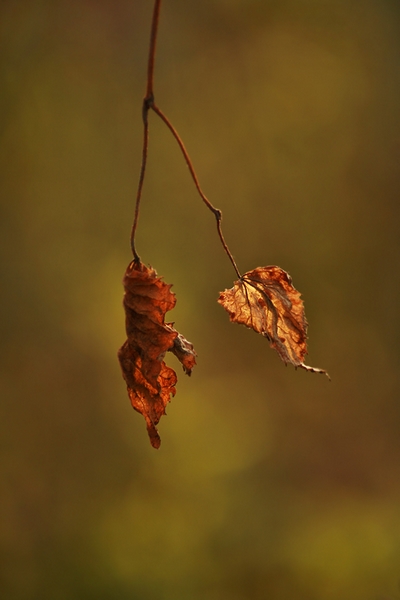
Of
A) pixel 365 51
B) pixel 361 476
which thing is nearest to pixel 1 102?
pixel 365 51

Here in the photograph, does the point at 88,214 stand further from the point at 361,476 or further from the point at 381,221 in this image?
the point at 361,476

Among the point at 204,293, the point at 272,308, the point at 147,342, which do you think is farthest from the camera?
the point at 204,293

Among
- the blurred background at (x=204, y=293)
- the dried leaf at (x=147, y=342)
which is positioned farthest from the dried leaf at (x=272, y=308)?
the blurred background at (x=204, y=293)

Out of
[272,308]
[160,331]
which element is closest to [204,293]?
[272,308]

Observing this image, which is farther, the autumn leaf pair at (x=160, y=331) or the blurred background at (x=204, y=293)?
the blurred background at (x=204, y=293)

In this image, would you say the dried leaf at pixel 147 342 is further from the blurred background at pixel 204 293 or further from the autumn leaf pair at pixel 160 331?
the blurred background at pixel 204 293

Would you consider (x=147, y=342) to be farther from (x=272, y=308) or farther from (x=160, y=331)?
(x=272, y=308)
